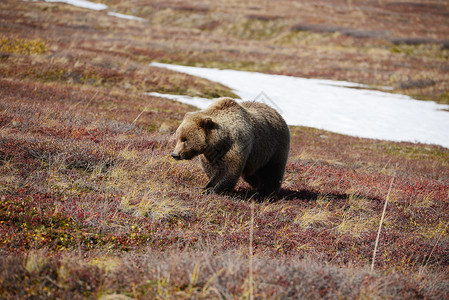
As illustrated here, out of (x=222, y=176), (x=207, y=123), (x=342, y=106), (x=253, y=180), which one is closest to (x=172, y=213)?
(x=222, y=176)

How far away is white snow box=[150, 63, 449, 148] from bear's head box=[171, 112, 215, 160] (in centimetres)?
1300

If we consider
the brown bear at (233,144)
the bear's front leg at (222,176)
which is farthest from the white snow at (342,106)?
the bear's front leg at (222,176)

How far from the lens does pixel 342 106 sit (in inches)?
1089

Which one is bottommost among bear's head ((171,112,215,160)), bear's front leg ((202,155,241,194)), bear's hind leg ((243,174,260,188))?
bear's hind leg ((243,174,260,188))

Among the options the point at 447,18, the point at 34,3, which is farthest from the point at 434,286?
the point at 447,18

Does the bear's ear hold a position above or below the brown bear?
above

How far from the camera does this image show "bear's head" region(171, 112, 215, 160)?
21.2 feet

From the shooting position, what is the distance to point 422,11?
3275 inches

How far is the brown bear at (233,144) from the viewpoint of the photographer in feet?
21.4

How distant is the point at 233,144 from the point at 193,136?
2.71 ft

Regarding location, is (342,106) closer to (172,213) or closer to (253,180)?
(253,180)

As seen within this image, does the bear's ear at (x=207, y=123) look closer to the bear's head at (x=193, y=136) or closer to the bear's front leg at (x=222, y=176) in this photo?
the bear's head at (x=193, y=136)

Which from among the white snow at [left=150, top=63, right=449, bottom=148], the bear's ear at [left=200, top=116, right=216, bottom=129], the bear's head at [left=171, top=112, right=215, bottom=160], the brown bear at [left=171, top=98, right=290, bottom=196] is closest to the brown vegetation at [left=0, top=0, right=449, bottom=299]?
the brown bear at [left=171, top=98, right=290, bottom=196]

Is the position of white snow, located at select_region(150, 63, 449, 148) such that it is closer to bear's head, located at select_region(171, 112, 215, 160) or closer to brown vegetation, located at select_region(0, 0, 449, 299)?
brown vegetation, located at select_region(0, 0, 449, 299)
